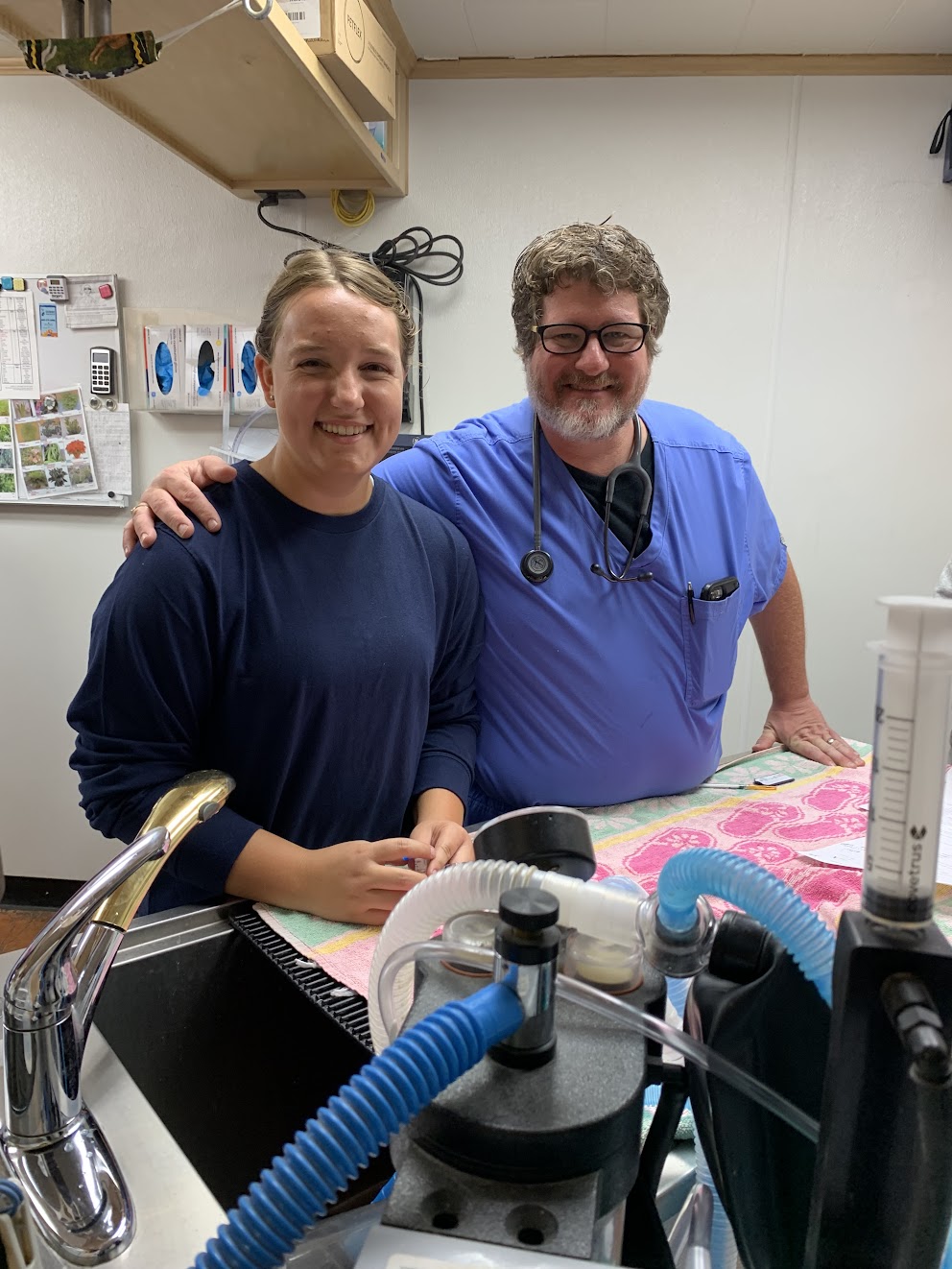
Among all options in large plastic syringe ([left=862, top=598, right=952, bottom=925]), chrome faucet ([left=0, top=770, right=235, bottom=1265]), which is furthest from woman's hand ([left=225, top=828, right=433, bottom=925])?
large plastic syringe ([left=862, top=598, right=952, bottom=925])

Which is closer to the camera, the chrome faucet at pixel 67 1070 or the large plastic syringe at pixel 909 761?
the large plastic syringe at pixel 909 761

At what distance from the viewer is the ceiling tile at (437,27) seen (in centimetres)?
211

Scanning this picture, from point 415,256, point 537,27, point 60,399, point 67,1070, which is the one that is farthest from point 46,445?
point 67,1070

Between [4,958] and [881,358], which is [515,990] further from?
[881,358]

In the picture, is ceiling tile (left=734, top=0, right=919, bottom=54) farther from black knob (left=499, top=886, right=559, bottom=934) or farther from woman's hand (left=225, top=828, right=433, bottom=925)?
black knob (left=499, top=886, right=559, bottom=934)

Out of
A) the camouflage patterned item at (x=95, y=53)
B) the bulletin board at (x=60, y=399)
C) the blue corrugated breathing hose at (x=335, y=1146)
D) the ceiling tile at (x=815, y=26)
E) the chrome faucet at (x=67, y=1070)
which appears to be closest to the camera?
the blue corrugated breathing hose at (x=335, y=1146)

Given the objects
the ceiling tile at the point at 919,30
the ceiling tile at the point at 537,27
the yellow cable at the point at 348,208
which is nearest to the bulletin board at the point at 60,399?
the yellow cable at the point at 348,208

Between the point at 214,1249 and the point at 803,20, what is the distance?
270cm

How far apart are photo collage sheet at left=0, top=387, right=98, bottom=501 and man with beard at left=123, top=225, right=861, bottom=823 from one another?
1640 mm

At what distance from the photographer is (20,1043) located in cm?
58

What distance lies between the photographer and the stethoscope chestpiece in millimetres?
1423

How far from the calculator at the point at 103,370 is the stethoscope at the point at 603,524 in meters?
1.72

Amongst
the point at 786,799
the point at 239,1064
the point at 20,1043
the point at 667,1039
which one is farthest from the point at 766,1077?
the point at 786,799

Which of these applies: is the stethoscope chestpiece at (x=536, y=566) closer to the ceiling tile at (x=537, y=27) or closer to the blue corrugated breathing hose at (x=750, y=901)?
the blue corrugated breathing hose at (x=750, y=901)
